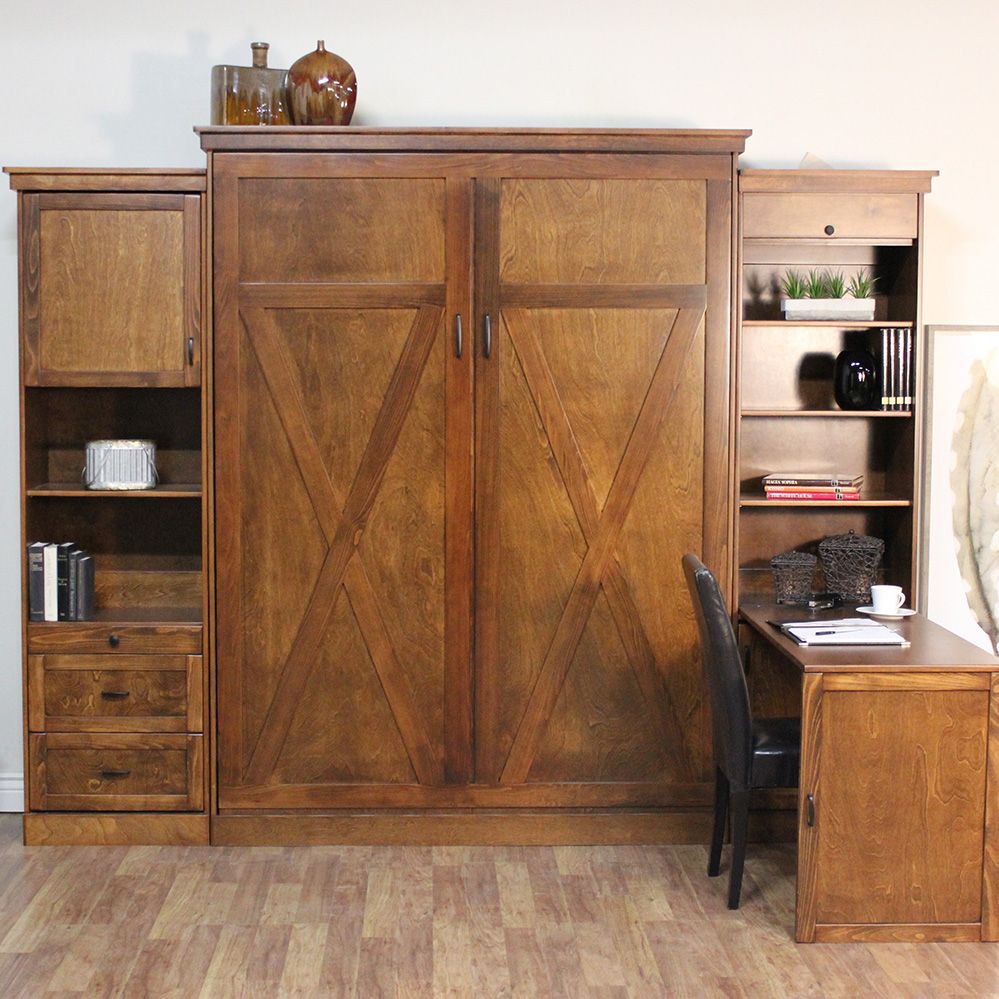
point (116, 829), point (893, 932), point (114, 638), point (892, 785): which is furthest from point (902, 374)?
point (116, 829)

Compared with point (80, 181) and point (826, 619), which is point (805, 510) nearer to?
point (826, 619)

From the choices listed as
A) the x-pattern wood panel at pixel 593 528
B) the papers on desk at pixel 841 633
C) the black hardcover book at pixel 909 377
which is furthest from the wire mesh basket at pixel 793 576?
the black hardcover book at pixel 909 377

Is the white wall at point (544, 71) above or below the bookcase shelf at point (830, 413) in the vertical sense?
above

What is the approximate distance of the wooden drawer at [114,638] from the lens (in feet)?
12.1

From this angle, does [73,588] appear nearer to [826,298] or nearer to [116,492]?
[116,492]

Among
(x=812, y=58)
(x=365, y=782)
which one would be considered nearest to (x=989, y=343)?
(x=812, y=58)

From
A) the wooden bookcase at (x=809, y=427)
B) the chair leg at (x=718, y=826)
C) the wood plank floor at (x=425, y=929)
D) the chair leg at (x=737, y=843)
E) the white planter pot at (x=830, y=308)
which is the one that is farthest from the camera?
the wooden bookcase at (x=809, y=427)

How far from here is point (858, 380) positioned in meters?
3.84

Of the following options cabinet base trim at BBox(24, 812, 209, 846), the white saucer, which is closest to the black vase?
the white saucer

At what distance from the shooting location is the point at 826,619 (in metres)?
3.54

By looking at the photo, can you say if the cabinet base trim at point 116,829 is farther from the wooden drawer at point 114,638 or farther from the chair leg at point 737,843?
the chair leg at point 737,843

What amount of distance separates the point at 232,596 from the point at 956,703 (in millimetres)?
2034

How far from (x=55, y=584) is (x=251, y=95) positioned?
1.60 meters

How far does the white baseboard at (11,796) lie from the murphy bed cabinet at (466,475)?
0.84m
